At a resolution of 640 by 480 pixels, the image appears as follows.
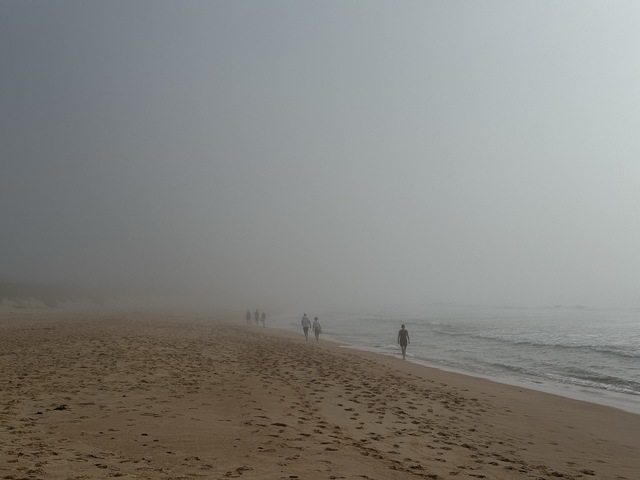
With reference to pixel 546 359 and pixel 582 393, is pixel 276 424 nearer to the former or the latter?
pixel 582 393

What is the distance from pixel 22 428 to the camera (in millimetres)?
7727

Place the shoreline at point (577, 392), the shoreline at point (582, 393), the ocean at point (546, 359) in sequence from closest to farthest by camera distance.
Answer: the shoreline at point (582, 393)
the shoreline at point (577, 392)
the ocean at point (546, 359)

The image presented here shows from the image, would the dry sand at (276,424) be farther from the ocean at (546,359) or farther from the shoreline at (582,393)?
the ocean at (546,359)

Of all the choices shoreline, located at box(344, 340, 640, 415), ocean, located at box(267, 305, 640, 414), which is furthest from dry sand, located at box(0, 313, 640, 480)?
ocean, located at box(267, 305, 640, 414)

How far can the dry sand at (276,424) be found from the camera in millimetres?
6734

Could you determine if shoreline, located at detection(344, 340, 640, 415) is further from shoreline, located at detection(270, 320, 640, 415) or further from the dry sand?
the dry sand

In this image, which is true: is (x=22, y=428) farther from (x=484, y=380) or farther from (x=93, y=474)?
(x=484, y=380)

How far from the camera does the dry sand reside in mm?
6734

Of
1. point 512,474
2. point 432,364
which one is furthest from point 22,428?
point 432,364

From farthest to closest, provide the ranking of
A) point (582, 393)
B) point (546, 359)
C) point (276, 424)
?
point (546, 359), point (582, 393), point (276, 424)

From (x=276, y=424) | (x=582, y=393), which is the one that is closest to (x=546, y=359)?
(x=582, y=393)

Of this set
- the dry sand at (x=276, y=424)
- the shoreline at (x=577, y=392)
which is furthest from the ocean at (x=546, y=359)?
the dry sand at (x=276, y=424)

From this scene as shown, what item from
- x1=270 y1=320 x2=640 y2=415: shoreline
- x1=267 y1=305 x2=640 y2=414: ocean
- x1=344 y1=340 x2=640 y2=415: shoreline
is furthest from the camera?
x1=267 y1=305 x2=640 y2=414: ocean

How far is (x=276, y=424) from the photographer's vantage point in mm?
9211
